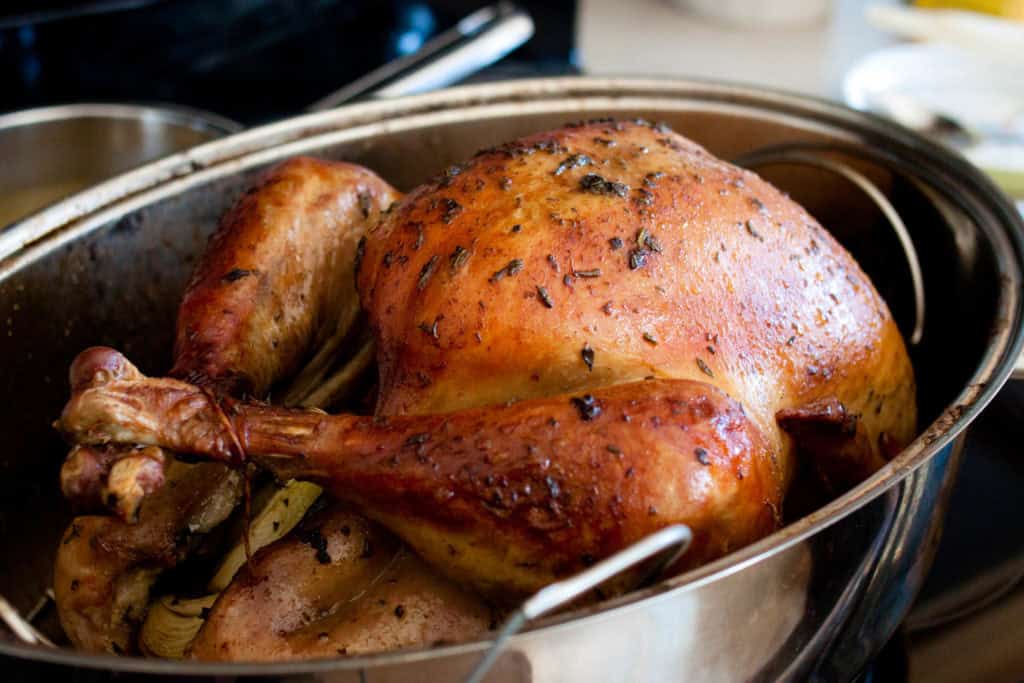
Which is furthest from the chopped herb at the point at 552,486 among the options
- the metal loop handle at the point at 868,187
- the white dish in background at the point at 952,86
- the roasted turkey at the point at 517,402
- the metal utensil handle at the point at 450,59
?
the white dish in background at the point at 952,86

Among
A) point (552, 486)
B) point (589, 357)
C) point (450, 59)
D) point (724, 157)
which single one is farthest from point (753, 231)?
point (450, 59)

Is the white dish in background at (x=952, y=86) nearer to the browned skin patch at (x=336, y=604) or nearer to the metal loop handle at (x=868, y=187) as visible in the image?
the metal loop handle at (x=868, y=187)

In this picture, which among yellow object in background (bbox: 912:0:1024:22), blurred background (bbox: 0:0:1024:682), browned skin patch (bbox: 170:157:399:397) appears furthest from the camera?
yellow object in background (bbox: 912:0:1024:22)

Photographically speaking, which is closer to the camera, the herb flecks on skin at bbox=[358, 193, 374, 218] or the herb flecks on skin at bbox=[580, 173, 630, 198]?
the herb flecks on skin at bbox=[580, 173, 630, 198]

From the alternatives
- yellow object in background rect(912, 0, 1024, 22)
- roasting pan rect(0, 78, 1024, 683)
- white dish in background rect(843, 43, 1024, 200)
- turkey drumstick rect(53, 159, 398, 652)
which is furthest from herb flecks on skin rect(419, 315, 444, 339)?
yellow object in background rect(912, 0, 1024, 22)

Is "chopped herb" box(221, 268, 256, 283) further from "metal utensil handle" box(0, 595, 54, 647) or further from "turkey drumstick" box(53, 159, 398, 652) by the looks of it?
"metal utensil handle" box(0, 595, 54, 647)

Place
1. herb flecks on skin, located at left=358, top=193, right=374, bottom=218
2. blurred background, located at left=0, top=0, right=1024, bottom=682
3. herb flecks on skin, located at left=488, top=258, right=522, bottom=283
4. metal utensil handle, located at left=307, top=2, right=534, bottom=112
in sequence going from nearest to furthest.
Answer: herb flecks on skin, located at left=488, top=258, right=522, bottom=283 → herb flecks on skin, located at left=358, top=193, right=374, bottom=218 → metal utensil handle, located at left=307, top=2, right=534, bottom=112 → blurred background, located at left=0, top=0, right=1024, bottom=682

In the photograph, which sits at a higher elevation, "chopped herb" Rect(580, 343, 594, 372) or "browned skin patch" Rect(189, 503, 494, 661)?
"chopped herb" Rect(580, 343, 594, 372)
